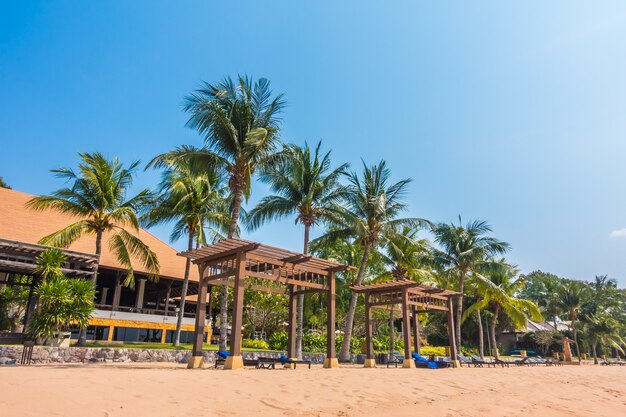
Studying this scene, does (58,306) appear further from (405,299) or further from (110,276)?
(405,299)

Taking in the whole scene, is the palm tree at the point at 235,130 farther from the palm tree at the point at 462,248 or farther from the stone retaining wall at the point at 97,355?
the palm tree at the point at 462,248

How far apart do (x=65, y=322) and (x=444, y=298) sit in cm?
1679

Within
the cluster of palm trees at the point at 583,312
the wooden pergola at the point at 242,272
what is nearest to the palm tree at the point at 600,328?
the cluster of palm trees at the point at 583,312

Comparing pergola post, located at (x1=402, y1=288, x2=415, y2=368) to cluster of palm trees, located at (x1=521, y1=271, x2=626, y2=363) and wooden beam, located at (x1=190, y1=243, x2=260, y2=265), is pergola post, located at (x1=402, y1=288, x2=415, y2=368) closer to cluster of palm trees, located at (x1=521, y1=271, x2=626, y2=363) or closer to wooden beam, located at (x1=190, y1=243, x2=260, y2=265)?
wooden beam, located at (x1=190, y1=243, x2=260, y2=265)

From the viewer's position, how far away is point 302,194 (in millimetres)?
20469

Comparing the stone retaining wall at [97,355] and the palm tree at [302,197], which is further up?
the palm tree at [302,197]

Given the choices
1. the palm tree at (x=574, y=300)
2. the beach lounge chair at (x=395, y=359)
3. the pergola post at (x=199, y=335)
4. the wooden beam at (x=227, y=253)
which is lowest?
the beach lounge chair at (x=395, y=359)

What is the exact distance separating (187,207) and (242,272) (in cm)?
1069

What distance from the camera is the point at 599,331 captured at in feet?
132

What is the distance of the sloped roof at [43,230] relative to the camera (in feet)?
72.1

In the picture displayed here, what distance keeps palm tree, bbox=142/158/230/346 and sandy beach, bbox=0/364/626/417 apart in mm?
12929

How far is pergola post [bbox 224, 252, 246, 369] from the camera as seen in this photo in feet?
38.8

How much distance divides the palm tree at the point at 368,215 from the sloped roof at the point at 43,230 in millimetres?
10304

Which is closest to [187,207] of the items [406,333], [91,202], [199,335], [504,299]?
[91,202]
